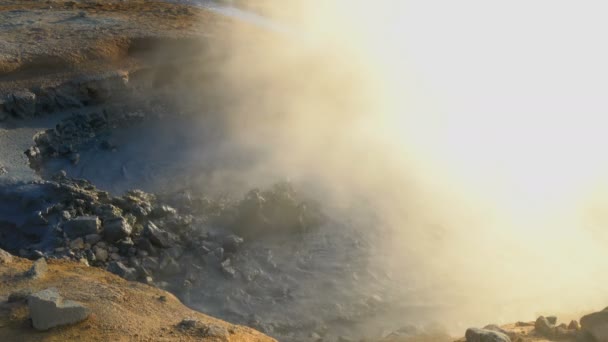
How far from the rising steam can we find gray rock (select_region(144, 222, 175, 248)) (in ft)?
6.77

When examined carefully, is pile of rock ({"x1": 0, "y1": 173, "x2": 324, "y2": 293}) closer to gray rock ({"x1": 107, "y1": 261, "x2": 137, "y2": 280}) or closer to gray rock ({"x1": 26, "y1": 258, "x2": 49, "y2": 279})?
gray rock ({"x1": 107, "y1": 261, "x2": 137, "y2": 280})

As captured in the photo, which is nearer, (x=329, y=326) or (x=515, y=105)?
(x=329, y=326)

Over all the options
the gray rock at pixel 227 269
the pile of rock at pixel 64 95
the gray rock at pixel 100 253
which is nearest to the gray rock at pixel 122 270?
the gray rock at pixel 100 253

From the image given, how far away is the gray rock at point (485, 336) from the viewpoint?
4.78 meters

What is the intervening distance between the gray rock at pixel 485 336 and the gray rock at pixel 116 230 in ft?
12.2

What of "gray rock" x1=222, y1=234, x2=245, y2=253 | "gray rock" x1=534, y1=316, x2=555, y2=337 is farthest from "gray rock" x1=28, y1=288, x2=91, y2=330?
"gray rock" x1=534, y1=316, x2=555, y2=337

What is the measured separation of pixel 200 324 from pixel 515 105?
8546 mm

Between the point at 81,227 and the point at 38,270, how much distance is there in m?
1.48

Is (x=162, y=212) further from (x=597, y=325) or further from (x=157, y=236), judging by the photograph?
(x=597, y=325)

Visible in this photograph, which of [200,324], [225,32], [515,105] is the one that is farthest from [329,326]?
[225,32]

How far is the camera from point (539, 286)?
23.6ft

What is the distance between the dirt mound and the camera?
438 centimetres

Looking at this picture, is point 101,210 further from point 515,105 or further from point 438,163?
point 515,105

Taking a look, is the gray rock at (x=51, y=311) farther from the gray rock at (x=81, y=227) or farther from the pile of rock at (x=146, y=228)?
the gray rock at (x=81, y=227)
